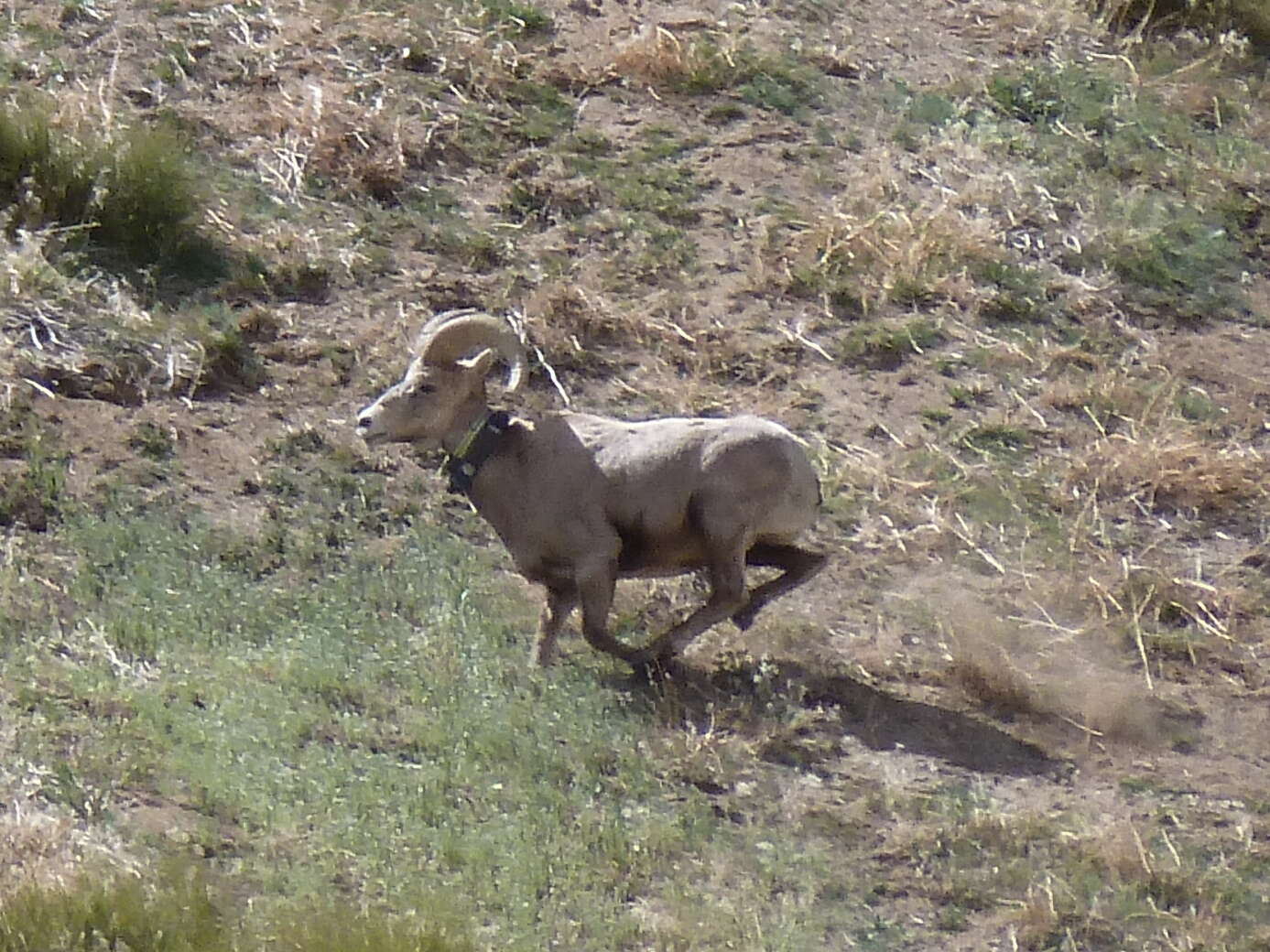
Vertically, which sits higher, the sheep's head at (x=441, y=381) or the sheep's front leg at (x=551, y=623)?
the sheep's head at (x=441, y=381)

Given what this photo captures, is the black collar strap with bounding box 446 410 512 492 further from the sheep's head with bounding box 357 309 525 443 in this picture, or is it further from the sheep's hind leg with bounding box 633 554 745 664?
the sheep's hind leg with bounding box 633 554 745 664

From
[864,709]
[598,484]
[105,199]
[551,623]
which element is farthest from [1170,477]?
[105,199]

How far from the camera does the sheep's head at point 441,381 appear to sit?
896 centimetres

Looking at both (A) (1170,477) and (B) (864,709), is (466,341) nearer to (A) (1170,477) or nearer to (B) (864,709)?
→ (B) (864,709)

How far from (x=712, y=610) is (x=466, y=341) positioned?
5.20 feet

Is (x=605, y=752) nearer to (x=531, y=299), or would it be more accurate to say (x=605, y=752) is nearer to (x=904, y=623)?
(x=904, y=623)

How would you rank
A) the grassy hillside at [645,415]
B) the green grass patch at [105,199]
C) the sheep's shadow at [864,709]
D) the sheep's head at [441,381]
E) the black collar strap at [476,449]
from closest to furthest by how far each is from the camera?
the grassy hillside at [645,415]
the sheep's shadow at [864,709]
the sheep's head at [441,381]
the black collar strap at [476,449]
the green grass patch at [105,199]

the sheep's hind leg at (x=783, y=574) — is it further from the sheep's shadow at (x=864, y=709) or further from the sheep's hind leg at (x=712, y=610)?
the sheep's hind leg at (x=712, y=610)

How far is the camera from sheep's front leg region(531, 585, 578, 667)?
898 cm

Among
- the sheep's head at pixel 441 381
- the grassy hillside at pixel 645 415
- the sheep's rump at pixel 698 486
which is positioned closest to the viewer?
the grassy hillside at pixel 645 415

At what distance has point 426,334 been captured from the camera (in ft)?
29.9

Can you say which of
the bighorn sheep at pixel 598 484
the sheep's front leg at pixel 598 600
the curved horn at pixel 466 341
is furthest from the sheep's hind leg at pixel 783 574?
the curved horn at pixel 466 341

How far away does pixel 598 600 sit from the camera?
8.86 metres

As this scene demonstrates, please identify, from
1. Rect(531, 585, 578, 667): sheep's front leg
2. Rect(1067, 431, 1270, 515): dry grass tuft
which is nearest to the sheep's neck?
Rect(531, 585, 578, 667): sheep's front leg
